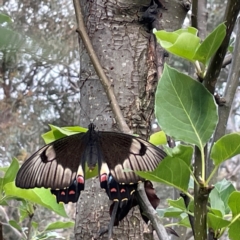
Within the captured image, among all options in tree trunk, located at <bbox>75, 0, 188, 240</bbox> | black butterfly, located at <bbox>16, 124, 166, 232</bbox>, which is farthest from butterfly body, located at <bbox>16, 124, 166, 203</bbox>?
tree trunk, located at <bbox>75, 0, 188, 240</bbox>

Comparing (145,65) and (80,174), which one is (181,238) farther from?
(80,174)

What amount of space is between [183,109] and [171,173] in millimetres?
62

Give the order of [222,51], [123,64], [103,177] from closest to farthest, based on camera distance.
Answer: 1. [222,51]
2. [103,177]
3. [123,64]

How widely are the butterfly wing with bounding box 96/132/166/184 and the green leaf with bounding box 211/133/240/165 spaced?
80 millimetres

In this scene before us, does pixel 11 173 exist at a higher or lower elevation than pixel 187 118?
lower

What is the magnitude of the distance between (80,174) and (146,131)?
0.93ft

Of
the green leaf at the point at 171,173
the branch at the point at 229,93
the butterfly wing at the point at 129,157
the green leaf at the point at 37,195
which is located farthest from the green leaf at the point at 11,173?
the branch at the point at 229,93

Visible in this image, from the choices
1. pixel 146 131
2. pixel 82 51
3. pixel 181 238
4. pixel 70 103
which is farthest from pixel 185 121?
pixel 70 103

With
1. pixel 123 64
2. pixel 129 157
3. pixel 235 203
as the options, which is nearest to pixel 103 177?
pixel 129 157

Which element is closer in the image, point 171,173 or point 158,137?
point 171,173

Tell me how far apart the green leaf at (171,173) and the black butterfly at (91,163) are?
6 centimetres

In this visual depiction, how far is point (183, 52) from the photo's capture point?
427 millimetres

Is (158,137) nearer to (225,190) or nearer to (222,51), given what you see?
(225,190)

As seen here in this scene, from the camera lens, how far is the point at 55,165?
558mm
